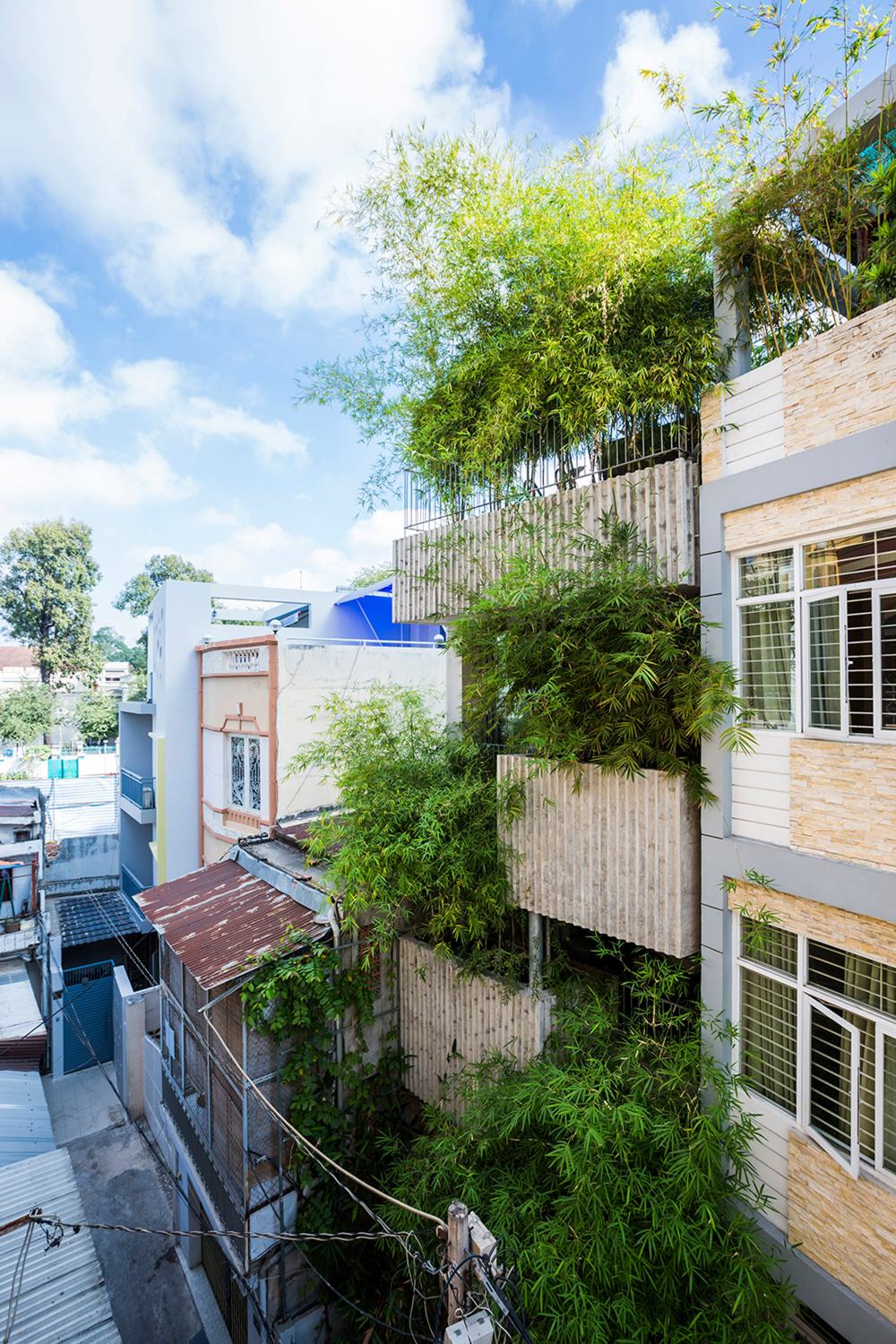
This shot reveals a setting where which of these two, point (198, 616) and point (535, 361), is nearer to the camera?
point (535, 361)

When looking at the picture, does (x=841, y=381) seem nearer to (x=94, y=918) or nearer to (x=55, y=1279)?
(x=55, y=1279)

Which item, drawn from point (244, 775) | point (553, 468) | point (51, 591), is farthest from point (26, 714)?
point (553, 468)

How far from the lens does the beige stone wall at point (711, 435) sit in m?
3.53

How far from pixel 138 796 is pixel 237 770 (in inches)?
180

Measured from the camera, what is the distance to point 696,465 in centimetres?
371

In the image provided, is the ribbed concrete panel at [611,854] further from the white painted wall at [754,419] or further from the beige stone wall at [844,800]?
the white painted wall at [754,419]

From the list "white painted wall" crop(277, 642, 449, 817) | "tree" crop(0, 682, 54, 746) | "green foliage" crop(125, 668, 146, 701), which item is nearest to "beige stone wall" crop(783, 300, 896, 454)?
"white painted wall" crop(277, 642, 449, 817)

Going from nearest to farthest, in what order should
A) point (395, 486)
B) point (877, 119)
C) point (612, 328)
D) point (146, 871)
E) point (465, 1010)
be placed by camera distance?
point (877, 119) → point (612, 328) → point (465, 1010) → point (395, 486) → point (146, 871)

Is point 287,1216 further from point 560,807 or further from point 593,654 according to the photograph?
point 593,654

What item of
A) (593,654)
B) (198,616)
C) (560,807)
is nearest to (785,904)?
(560,807)

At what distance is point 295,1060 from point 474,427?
516 cm

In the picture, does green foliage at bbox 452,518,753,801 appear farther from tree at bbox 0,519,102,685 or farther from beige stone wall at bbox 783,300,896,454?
tree at bbox 0,519,102,685

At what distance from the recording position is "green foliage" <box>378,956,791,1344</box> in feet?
9.52

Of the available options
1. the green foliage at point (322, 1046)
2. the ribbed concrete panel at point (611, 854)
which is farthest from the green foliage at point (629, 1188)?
the green foliage at point (322, 1046)
